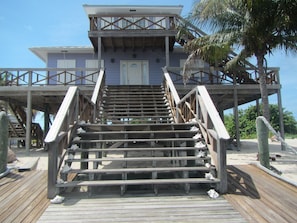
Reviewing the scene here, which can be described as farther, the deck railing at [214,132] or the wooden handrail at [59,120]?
the deck railing at [214,132]

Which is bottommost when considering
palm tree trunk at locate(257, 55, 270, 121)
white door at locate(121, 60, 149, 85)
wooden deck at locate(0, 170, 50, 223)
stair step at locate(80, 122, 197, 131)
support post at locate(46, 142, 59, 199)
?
wooden deck at locate(0, 170, 50, 223)

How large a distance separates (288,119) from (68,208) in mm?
37477

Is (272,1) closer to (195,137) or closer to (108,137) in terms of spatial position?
(195,137)

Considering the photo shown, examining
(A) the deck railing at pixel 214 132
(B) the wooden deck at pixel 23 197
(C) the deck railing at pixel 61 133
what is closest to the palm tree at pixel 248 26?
(A) the deck railing at pixel 214 132

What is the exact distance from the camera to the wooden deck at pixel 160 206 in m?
2.72

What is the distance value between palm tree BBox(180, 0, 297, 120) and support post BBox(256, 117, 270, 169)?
497 cm

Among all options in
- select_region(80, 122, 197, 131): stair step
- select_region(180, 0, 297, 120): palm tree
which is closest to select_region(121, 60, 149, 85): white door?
select_region(180, 0, 297, 120): palm tree

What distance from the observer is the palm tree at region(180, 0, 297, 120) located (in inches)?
323

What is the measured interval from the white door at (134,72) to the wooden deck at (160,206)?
10.8m

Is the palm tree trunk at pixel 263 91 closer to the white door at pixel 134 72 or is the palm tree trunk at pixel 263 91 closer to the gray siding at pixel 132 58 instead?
the gray siding at pixel 132 58

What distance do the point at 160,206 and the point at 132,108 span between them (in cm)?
614

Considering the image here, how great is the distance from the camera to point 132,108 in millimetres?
9000

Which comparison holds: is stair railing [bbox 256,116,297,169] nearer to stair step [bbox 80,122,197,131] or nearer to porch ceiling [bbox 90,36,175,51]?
stair step [bbox 80,122,197,131]

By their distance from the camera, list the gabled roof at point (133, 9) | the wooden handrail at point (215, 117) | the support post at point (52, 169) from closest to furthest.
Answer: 1. the support post at point (52, 169)
2. the wooden handrail at point (215, 117)
3. the gabled roof at point (133, 9)
